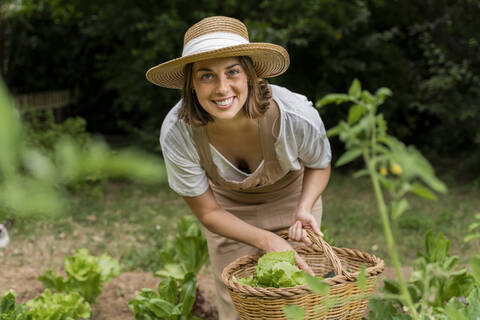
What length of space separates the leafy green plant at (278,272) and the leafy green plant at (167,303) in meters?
0.67

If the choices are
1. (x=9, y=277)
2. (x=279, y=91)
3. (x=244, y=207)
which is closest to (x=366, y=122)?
(x=279, y=91)

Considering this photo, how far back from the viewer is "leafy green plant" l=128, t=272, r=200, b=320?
2404 millimetres

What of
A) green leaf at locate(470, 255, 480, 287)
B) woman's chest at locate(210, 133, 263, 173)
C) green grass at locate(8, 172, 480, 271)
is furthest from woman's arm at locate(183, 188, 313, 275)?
green grass at locate(8, 172, 480, 271)

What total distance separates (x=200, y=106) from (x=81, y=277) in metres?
1.28

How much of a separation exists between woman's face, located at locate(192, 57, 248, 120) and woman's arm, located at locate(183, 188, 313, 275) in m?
0.45

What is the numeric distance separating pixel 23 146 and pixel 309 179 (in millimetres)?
1959

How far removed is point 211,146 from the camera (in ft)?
7.45

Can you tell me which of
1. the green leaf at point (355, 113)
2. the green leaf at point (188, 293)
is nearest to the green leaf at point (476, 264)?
the green leaf at point (355, 113)

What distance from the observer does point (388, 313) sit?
1.80m

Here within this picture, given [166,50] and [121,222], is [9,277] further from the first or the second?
[166,50]

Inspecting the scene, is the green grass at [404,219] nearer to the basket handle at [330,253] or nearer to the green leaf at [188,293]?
the green leaf at [188,293]

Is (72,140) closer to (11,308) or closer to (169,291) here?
(11,308)

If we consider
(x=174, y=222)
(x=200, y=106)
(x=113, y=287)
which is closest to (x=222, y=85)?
(x=200, y=106)

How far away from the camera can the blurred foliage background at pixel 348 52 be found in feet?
20.0
